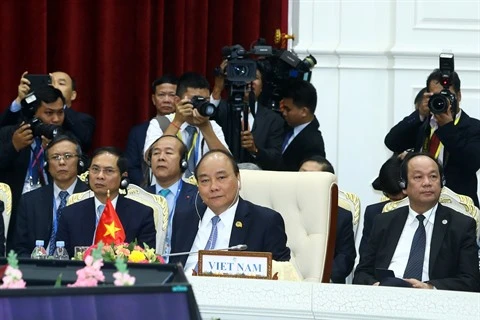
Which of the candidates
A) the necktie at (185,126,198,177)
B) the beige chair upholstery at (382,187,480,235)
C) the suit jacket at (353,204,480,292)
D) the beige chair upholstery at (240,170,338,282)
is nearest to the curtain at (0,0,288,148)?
the necktie at (185,126,198,177)

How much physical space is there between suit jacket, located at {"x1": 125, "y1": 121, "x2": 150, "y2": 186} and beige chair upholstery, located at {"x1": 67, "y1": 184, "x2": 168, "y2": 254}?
2.84 feet

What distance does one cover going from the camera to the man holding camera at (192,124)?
248 inches

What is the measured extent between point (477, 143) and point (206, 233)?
5.45ft

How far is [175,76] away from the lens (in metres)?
7.38

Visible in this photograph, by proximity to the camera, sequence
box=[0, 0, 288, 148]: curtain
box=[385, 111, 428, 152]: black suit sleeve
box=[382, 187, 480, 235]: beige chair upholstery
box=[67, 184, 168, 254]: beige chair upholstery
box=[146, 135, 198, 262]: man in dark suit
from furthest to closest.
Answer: box=[0, 0, 288, 148]: curtain, box=[385, 111, 428, 152]: black suit sleeve, box=[146, 135, 198, 262]: man in dark suit, box=[67, 184, 168, 254]: beige chair upholstery, box=[382, 187, 480, 235]: beige chair upholstery

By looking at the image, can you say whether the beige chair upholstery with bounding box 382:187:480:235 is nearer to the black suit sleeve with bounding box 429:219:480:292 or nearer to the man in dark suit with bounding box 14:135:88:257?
the black suit sleeve with bounding box 429:219:480:292

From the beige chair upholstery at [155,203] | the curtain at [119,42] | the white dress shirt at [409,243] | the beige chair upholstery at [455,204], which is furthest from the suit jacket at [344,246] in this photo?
the curtain at [119,42]

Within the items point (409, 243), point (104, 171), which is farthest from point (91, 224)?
point (409, 243)

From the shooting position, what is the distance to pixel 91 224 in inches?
219

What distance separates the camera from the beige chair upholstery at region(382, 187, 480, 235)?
5.49 m

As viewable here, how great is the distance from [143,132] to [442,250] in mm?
2489

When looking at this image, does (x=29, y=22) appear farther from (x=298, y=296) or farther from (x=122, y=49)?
(x=298, y=296)

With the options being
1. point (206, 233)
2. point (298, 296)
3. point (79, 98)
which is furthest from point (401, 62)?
point (298, 296)

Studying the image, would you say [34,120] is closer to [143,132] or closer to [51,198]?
[51,198]
